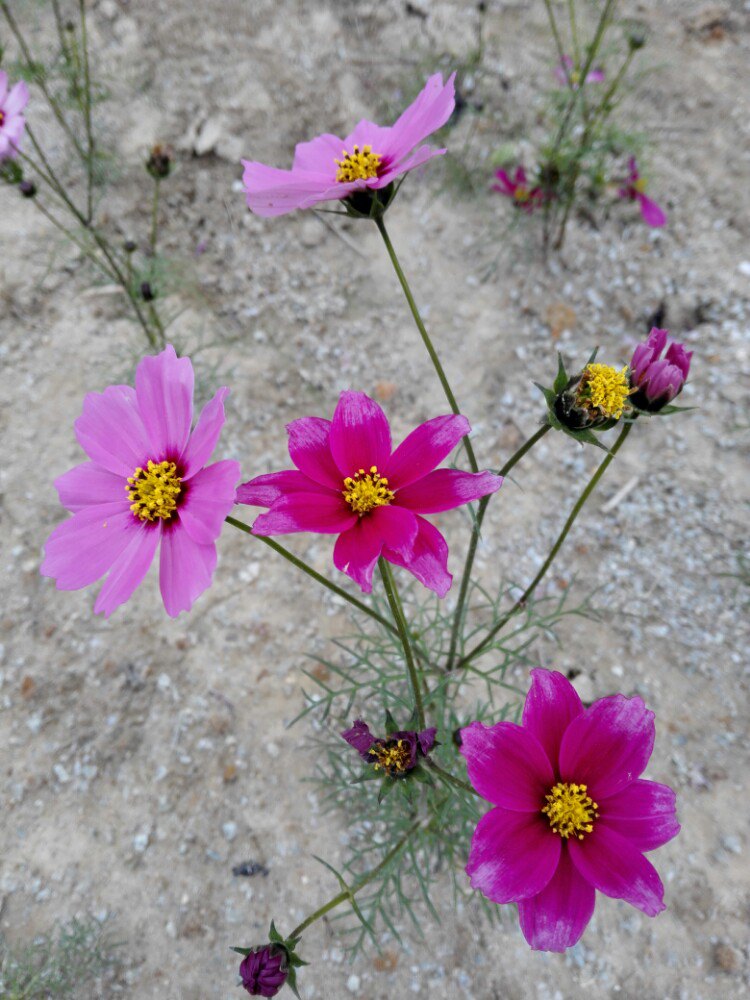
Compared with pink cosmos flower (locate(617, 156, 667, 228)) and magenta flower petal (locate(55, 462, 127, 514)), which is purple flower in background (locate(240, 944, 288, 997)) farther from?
pink cosmos flower (locate(617, 156, 667, 228))

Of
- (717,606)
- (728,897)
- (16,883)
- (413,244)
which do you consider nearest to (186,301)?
(413,244)

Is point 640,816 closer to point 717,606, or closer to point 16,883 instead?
point 717,606

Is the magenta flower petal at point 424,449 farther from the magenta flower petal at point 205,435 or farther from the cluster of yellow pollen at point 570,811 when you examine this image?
the cluster of yellow pollen at point 570,811

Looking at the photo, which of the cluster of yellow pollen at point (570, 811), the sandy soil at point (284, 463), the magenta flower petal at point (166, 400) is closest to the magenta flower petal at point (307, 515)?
the magenta flower petal at point (166, 400)

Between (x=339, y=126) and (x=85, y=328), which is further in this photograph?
(x=339, y=126)

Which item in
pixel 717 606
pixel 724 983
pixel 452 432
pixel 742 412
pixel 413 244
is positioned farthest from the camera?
pixel 413 244

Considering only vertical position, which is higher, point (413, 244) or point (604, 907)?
point (413, 244)

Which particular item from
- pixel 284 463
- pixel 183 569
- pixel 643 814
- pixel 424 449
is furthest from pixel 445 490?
pixel 284 463

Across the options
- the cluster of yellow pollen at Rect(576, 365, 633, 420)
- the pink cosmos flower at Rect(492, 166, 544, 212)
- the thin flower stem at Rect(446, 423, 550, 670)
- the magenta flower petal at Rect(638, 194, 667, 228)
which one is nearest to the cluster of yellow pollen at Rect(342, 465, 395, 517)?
the thin flower stem at Rect(446, 423, 550, 670)
